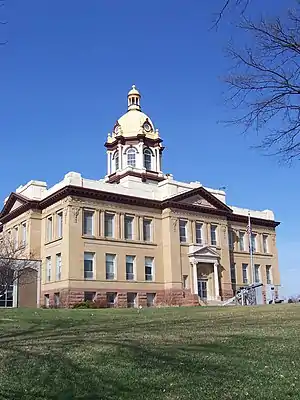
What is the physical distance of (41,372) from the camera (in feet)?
33.8

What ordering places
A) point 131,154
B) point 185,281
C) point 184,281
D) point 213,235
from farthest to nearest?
point 131,154, point 213,235, point 185,281, point 184,281

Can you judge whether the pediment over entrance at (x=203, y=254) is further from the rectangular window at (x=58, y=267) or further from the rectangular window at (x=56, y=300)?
the rectangular window at (x=56, y=300)

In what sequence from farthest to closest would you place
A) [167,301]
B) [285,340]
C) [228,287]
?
1. [228,287]
2. [167,301]
3. [285,340]

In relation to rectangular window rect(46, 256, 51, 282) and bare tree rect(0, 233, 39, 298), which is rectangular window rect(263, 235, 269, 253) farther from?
bare tree rect(0, 233, 39, 298)

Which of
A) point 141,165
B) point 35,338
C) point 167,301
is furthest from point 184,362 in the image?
point 141,165

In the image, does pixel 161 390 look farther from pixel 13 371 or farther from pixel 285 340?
pixel 285 340

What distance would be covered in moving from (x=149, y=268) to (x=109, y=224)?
6.37 meters

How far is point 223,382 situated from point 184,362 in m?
1.83

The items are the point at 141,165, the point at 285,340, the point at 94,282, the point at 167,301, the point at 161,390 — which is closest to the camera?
the point at 161,390

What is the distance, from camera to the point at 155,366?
10.4 m

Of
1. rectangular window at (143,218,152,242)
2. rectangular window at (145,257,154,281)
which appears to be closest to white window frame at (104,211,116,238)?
rectangular window at (143,218,152,242)

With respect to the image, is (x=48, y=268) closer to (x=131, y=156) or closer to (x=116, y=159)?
(x=116, y=159)

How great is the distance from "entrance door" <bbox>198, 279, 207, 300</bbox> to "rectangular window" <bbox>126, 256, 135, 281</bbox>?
7.80 m

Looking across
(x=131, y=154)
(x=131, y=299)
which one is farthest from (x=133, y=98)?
(x=131, y=299)
